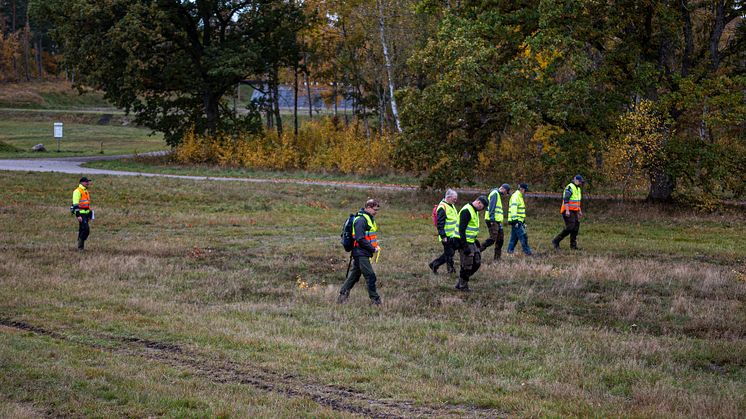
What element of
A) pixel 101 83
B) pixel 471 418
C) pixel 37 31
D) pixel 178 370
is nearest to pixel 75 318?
pixel 178 370

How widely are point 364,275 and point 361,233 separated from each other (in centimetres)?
87

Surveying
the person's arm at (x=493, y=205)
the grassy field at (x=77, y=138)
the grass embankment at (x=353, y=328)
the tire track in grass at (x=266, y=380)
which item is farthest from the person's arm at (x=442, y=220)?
the grassy field at (x=77, y=138)

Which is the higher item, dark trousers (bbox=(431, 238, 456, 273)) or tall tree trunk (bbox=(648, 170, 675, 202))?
tall tree trunk (bbox=(648, 170, 675, 202))

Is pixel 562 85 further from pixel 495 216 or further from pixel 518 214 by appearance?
pixel 495 216

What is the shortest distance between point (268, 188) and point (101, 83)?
15.4 meters

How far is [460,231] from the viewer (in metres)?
16.6

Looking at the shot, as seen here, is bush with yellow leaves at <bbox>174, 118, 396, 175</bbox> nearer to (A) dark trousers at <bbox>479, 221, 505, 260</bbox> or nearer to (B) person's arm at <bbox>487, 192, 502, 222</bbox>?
(A) dark trousers at <bbox>479, 221, 505, 260</bbox>

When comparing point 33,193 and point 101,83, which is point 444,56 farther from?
point 101,83

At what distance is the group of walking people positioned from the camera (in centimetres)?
1491

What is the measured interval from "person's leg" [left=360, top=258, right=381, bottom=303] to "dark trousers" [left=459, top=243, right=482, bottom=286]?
2.17m

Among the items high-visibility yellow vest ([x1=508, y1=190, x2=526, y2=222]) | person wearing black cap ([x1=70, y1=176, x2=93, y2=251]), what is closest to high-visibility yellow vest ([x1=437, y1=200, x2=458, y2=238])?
high-visibility yellow vest ([x1=508, y1=190, x2=526, y2=222])

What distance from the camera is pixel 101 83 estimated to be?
149 feet

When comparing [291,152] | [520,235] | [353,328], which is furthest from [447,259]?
[291,152]

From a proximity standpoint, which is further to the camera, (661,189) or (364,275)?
(661,189)
